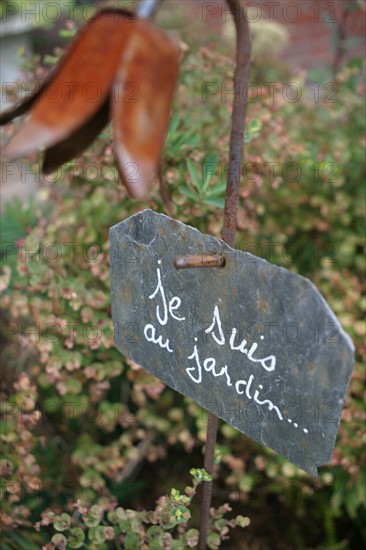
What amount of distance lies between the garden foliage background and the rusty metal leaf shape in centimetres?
72

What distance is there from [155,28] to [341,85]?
1.53m

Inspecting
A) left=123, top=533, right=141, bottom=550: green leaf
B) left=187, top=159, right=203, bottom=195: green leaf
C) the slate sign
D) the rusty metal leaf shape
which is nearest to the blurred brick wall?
left=187, top=159, right=203, bottom=195: green leaf

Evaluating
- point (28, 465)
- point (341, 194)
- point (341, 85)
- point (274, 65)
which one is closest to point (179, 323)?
point (28, 465)

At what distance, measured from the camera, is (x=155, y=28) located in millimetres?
547

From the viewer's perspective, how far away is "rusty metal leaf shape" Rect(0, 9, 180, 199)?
53 centimetres

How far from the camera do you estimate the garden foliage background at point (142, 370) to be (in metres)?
1.36

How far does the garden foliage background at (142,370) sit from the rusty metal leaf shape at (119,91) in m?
0.72

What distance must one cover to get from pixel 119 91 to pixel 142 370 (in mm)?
1022

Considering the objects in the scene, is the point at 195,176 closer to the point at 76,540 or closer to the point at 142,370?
the point at 142,370

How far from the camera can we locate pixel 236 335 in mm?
873

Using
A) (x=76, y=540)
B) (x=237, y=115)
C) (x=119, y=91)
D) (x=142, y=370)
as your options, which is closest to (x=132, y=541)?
(x=76, y=540)

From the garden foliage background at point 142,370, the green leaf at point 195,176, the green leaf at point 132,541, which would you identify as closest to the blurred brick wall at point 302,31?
the garden foliage background at point 142,370

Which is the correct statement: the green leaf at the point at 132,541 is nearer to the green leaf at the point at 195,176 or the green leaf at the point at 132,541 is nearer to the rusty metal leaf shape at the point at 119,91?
the green leaf at the point at 195,176

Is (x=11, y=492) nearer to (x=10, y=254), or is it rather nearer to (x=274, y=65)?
(x=10, y=254)
